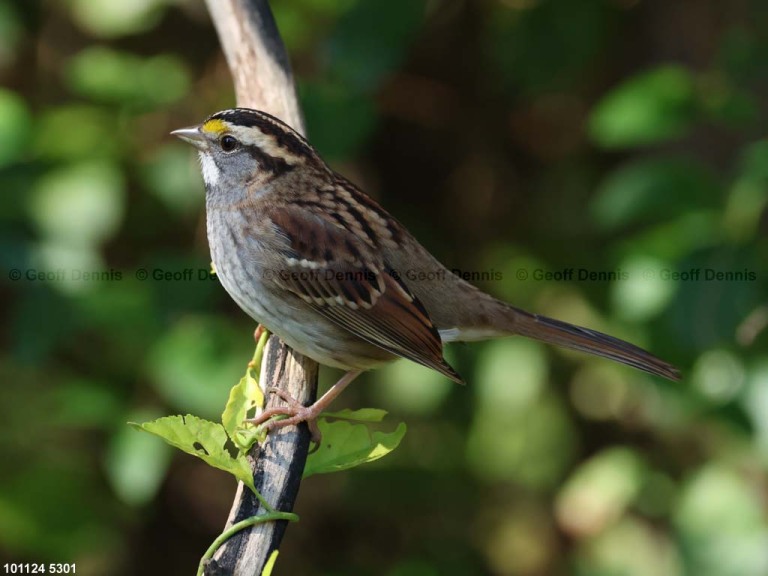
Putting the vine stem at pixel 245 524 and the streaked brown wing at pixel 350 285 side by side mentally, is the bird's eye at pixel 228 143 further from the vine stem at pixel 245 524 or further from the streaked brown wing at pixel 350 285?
the vine stem at pixel 245 524

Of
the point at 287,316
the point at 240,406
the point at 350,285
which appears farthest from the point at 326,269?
the point at 240,406

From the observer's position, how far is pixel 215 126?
3119mm

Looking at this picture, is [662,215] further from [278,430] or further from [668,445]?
[278,430]

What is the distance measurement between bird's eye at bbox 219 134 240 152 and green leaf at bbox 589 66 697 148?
130 centimetres

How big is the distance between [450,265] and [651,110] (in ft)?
4.66

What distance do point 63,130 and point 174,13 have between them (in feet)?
3.68

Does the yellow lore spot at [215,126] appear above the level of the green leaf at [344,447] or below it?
above

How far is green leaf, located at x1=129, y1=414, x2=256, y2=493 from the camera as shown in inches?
78.4

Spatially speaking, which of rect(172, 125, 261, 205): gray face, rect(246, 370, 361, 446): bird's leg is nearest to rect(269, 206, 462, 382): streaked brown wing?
rect(172, 125, 261, 205): gray face

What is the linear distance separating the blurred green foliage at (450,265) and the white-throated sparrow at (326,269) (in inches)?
16.8

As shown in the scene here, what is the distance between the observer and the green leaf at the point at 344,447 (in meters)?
2.27

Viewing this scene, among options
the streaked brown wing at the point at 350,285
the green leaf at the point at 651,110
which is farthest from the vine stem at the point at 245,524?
the green leaf at the point at 651,110

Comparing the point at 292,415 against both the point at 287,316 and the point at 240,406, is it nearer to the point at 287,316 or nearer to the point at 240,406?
the point at 240,406

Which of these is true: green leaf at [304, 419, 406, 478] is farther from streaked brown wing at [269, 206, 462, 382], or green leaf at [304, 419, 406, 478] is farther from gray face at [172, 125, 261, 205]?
gray face at [172, 125, 261, 205]
